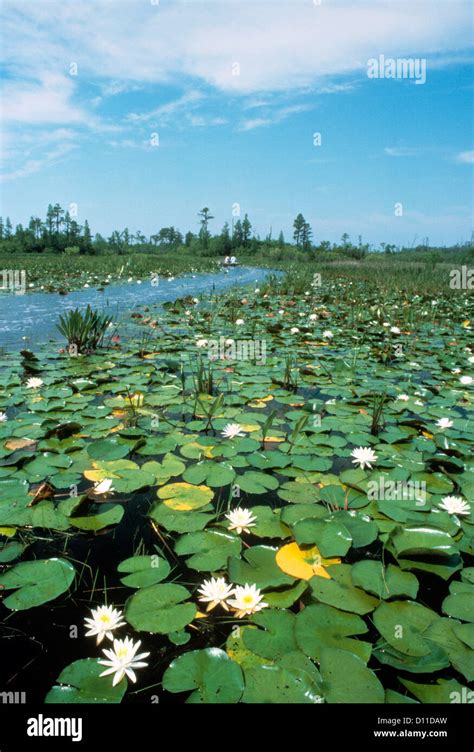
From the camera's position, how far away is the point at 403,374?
3.54m

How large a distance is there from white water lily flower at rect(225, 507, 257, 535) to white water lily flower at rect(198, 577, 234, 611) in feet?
0.91

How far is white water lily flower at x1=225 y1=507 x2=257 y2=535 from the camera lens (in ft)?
4.89

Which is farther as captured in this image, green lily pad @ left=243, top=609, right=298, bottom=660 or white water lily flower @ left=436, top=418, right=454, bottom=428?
white water lily flower @ left=436, top=418, right=454, bottom=428

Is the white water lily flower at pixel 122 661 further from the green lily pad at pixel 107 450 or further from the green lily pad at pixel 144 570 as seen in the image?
the green lily pad at pixel 107 450

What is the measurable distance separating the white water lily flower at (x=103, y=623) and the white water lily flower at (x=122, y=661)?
0.23 ft

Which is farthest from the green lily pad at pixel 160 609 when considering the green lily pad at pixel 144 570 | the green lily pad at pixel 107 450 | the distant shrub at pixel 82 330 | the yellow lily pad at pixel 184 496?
the distant shrub at pixel 82 330

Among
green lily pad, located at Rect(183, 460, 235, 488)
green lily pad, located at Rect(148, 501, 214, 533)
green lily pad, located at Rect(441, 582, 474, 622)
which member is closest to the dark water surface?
green lily pad, located at Rect(183, 460, 235, 488)

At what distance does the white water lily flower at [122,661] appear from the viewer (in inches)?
37.6

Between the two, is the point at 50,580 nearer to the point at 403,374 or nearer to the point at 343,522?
the point at 343,522

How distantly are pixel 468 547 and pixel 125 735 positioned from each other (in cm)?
117

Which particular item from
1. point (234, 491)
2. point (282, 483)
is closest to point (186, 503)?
point (234, 491)

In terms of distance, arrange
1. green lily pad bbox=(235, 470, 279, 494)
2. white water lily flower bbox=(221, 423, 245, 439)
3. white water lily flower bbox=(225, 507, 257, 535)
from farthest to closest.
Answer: white water lily flower bbox=(221, 423, 245, 439) → green lily pad bbox=(235, 470, 279, 494) → white water lily flower bbox=(225, 507, 257, 535)

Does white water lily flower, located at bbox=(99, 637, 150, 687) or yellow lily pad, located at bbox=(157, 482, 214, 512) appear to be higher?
yellow lily pad, located at bbox=(157, 482, 214, 512)

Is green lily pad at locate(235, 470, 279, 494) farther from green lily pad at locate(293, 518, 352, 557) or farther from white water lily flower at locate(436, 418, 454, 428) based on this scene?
white water lily flower at locate(436, 418, 454, 428)
